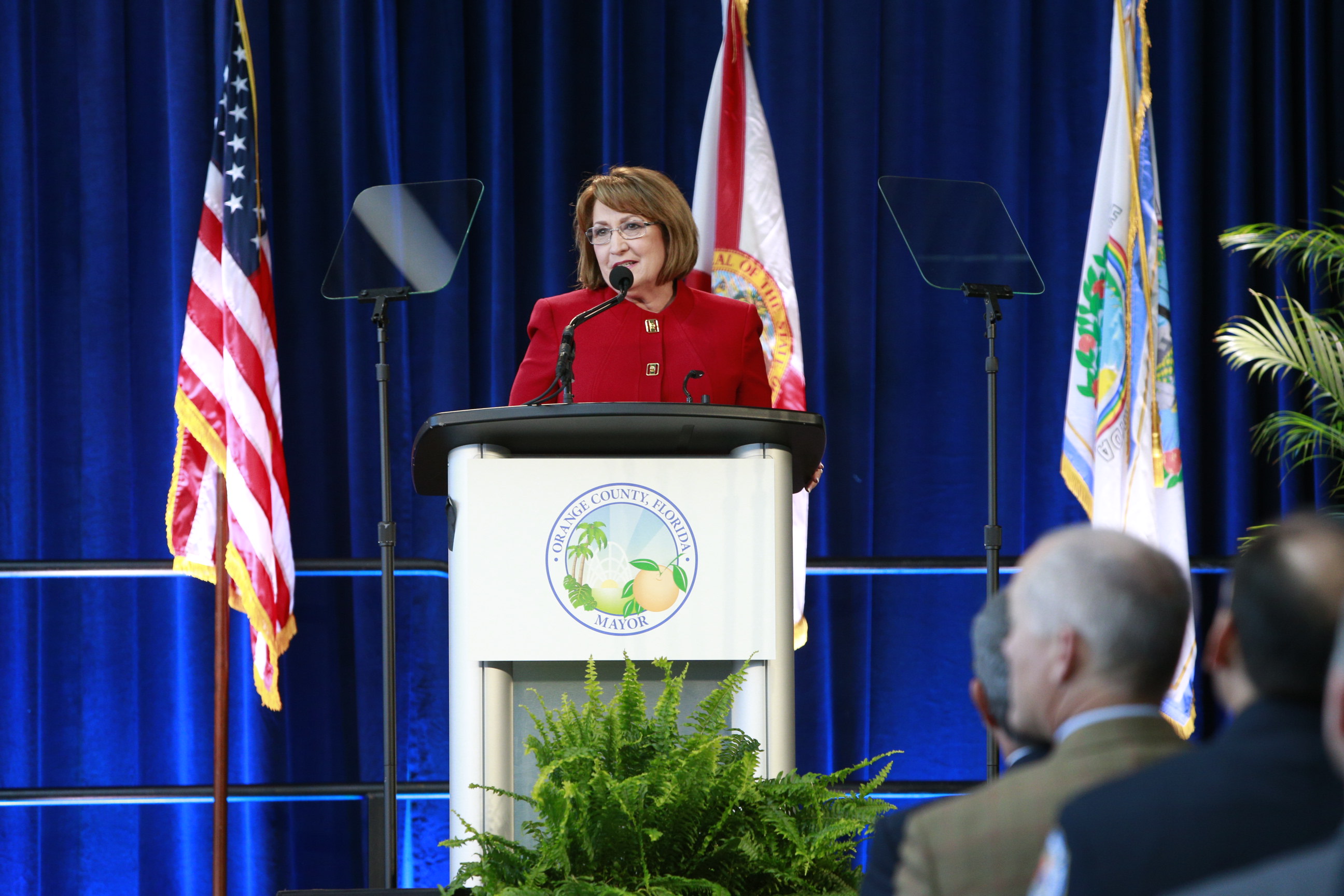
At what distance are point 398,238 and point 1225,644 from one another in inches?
97.5

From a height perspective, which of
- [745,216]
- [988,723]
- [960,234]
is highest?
[745,216]

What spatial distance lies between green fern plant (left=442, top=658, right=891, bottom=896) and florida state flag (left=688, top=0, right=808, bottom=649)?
2044mm

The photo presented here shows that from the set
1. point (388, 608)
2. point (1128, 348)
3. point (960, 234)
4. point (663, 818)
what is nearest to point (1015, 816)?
point (663, 818)

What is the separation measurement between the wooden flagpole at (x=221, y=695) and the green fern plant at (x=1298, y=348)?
2764mm

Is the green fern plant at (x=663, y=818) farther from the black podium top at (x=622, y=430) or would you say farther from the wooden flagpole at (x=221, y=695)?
the wooden flagpole at (x=221, y=695)

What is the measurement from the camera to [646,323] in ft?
9.08

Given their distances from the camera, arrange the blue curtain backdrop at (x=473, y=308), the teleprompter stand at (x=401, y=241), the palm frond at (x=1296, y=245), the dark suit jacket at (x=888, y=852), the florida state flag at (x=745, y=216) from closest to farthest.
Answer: the dark suit jacket at (x=888, y=852), the teleprompter stand at (x=401, y=241), the palm frond at (x=1296, y=245), the florida state flag at (x=745, y=216), the blue curtain backdrop at (x=473, y=308)

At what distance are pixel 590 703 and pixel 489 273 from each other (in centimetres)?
253

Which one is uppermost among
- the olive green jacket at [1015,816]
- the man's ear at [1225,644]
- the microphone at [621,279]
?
the microphone at [621,279]

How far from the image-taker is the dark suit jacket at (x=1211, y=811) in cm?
81

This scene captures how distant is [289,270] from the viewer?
4082mm

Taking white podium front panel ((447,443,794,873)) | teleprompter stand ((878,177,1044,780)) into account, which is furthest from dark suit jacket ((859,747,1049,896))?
teleprompter stand ((878,177,1044,780))

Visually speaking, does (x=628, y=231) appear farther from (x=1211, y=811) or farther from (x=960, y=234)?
(x=1211, y=811)

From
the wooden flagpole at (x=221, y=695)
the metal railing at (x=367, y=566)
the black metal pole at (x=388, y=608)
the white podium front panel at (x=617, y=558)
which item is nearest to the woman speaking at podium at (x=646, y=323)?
the black metal pole at (x=388, y=608)
